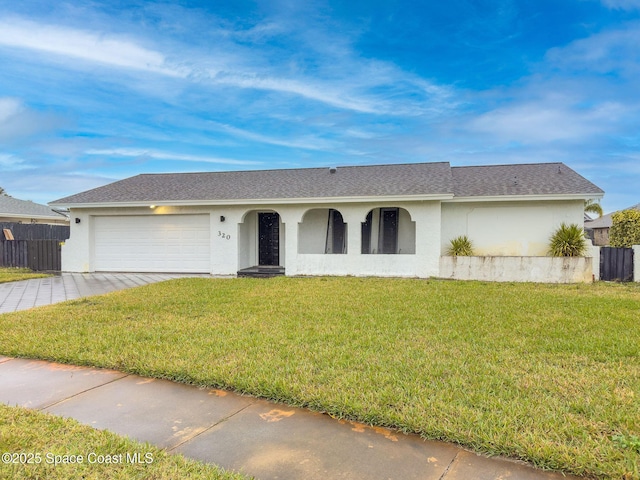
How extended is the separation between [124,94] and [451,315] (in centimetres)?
1610

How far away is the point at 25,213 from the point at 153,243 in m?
14.6

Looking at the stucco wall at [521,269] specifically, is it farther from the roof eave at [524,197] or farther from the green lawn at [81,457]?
the green lawn at [81,457]

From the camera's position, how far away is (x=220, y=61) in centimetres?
1492

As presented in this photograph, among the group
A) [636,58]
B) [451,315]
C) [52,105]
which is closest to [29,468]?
[451,315]

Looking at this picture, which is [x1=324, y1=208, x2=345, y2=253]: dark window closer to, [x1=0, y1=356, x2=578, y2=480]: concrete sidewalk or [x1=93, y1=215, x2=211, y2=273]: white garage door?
[x1=93, y1=215, x2=211, y2=273]: white garage door

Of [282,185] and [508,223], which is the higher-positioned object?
[282,185]

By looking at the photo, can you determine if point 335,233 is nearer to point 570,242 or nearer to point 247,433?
point 570,242

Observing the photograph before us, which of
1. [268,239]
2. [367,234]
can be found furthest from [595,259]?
[268,239]

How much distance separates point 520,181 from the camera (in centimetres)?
1423

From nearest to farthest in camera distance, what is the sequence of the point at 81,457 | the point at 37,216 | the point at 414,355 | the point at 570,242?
the point at 81,457
the point at 414,355
the point at 570,242
the point at 37,216

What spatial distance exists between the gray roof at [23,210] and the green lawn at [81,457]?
78.3 ft

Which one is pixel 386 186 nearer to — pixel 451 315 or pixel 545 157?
pixel 451 315

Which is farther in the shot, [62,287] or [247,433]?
[62,287]

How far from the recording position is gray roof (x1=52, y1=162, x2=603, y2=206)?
43.3 ft
